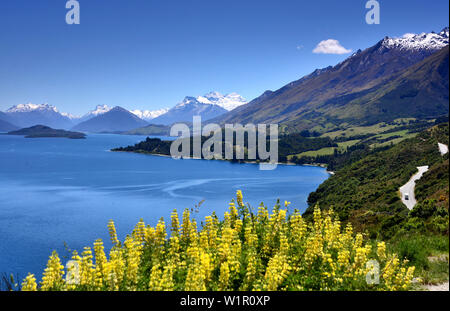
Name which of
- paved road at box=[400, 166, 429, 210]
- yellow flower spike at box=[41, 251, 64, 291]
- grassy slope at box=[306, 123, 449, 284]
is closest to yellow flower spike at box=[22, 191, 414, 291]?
yellow flower spike at box=[41, 251, 64, 291]

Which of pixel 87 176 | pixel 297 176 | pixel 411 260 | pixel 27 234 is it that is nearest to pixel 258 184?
pixel 297 176

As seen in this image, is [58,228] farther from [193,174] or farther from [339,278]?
[193,174]

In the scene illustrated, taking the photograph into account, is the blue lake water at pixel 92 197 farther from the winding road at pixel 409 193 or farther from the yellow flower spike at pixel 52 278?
the winding road at pixel 409 193

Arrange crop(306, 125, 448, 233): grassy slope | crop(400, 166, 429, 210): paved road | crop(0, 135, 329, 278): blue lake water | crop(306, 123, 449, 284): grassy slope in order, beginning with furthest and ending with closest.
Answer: crop(306, 125, 448, 233): grassy slope → crop(0, 135, 329, 278): blue lake water → crop(400, 166, 429, 210): paved road → crop(306, 123, 449, 284): grassy slope

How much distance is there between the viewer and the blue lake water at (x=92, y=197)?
5300 cm

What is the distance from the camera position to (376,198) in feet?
219

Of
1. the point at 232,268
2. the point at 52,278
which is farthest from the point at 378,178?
the point at 52,278

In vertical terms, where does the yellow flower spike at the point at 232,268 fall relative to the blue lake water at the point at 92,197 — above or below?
above

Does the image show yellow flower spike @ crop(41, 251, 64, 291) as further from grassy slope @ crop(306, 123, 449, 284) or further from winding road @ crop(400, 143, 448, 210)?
winding road @ crop(400, 143, 448, 210)

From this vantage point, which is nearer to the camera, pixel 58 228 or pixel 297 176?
pixel 58 228

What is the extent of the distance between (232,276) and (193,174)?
456 ft

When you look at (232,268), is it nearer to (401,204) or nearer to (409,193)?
→ (401,204)

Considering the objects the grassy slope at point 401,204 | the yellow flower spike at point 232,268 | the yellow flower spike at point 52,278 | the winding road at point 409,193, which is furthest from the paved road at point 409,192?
the yellow flower spike at point 52,278

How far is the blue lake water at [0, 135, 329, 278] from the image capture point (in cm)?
5300
